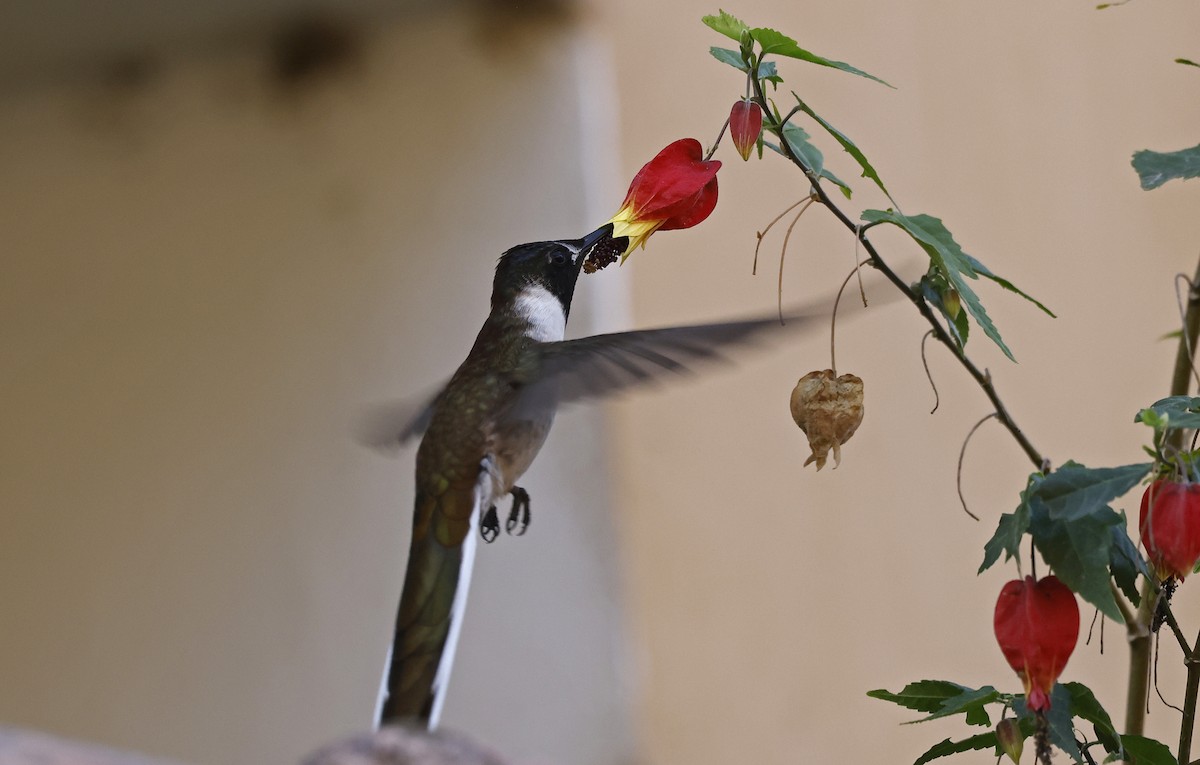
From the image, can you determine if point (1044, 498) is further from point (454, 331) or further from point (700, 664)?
point (454, 331)

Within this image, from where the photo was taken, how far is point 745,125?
0.56 m

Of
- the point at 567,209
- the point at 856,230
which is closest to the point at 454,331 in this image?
the point at 567,209

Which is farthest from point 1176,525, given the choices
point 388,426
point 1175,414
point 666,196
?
point 388,426

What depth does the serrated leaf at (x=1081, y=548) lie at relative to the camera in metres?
0.53

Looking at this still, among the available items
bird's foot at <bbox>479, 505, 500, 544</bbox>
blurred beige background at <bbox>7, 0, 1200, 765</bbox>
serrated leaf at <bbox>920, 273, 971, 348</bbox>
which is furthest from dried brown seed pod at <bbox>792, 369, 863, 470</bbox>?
blurred beige background at <bbox>7, 0, 1200, 765</bbox>

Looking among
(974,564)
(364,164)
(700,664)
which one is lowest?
(700,664)

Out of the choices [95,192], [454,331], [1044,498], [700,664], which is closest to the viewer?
[1044,498]

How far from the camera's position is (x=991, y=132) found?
193 cm

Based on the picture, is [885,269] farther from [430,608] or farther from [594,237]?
[430,608]

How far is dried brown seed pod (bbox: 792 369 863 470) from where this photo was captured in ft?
2.07

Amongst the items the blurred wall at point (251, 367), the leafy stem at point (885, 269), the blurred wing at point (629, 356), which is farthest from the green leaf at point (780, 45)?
the blurred wall at point (251, 367)

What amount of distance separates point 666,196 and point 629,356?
0.24 feet

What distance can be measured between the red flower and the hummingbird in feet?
0.04

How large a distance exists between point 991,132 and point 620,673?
0.94 meters
